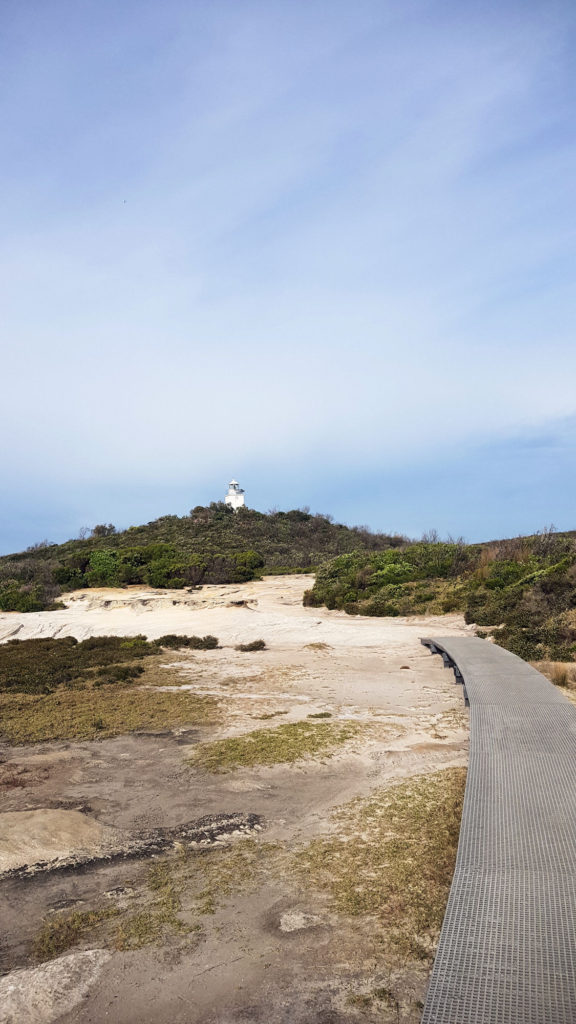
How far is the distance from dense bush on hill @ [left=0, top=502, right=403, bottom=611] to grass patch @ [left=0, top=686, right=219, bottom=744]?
686 inches

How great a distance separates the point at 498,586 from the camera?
2058 centimetres

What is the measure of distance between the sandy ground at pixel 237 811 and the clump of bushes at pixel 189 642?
A: 141 centimetres

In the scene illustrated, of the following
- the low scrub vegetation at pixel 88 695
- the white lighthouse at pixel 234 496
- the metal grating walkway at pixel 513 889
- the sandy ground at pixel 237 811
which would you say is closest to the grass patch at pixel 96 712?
the low scrub vegetation at pixel 88 695

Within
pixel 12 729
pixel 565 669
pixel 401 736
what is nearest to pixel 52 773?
pixel 12 729

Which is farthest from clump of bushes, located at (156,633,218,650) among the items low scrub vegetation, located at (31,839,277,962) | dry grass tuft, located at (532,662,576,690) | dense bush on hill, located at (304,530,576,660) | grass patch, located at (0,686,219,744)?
low scrub vegetation, located at (31,839,277,962)

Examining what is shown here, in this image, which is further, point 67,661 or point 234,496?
point 234,496

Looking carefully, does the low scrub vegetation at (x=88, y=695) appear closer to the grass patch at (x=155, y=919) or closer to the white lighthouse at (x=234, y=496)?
the grass patch at (x=155, y=919)

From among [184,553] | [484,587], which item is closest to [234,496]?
[184,553]

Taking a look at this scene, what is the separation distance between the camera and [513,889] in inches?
156

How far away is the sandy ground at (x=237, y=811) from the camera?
3.31 meters

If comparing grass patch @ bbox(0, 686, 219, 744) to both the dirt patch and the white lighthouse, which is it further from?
the white lighthouse

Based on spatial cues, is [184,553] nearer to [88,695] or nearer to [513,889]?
[88,695]

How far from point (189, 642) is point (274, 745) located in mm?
9991

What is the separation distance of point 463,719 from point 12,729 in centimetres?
716
